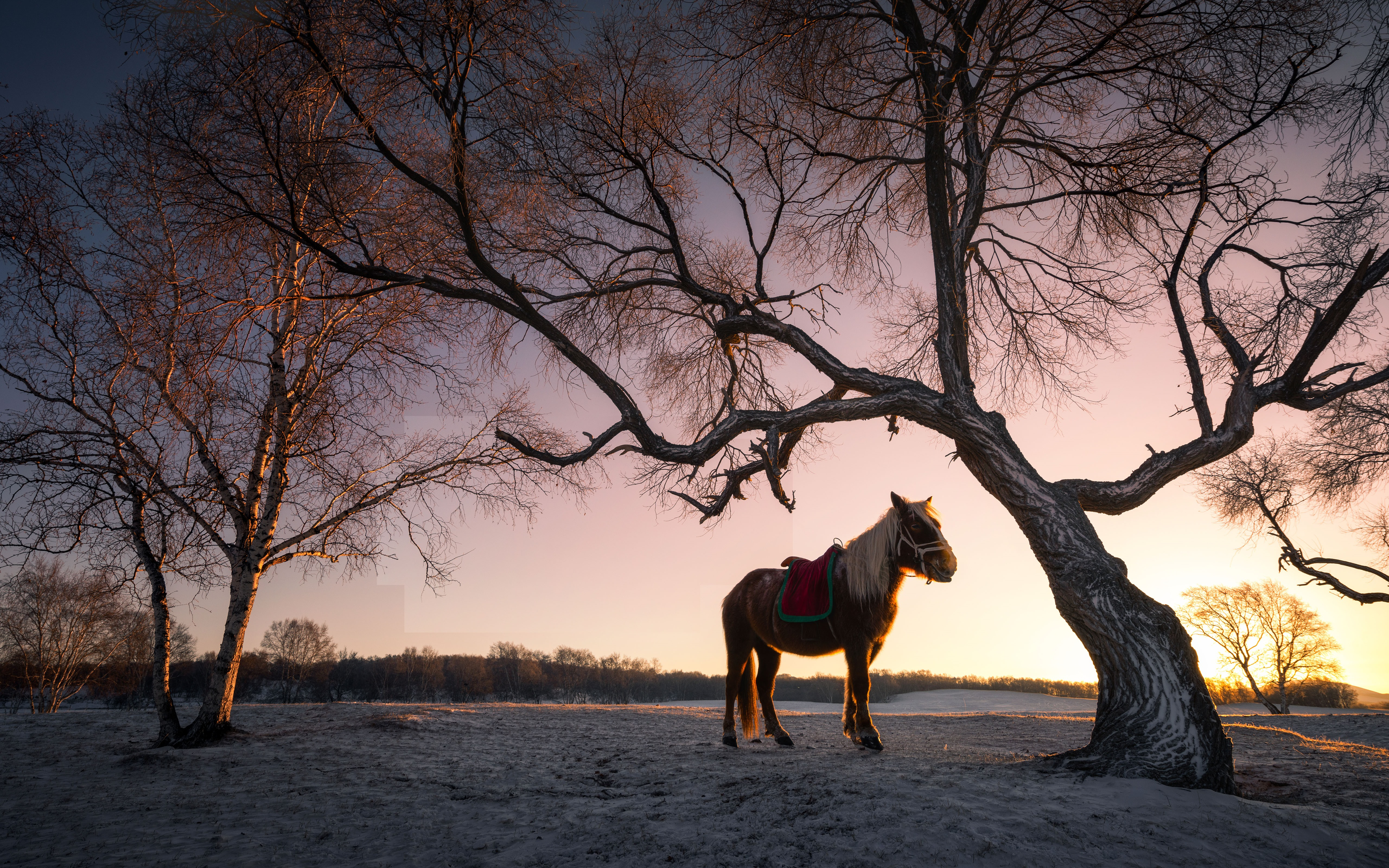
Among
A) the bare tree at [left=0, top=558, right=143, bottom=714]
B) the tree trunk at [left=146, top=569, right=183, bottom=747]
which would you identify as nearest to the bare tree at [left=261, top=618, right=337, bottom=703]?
the bare tree at [left=0, top=558, right=143, bottom=714]

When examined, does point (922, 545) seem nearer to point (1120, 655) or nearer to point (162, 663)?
point (1120, 655)

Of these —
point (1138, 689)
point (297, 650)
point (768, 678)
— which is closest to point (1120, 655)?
point (1138, 689)

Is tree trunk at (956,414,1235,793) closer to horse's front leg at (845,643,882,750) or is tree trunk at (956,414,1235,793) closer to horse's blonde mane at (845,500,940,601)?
Result: horse's blonde mane at (845,500,940,601)

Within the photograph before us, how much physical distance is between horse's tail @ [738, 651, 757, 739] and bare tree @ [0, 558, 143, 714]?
56.9ft

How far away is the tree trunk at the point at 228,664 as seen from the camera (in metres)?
7.91

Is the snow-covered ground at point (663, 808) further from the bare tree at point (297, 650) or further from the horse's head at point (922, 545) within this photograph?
the bare tree at point (297, 650)

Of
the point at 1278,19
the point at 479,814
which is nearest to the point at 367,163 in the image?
the point at 479,814

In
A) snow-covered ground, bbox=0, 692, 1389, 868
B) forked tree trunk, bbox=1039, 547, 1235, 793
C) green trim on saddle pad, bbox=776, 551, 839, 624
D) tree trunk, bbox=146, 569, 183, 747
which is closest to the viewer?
snow-covered ground, bbox=0, 692, 1389, 868

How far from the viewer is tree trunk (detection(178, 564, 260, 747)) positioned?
25.9ft

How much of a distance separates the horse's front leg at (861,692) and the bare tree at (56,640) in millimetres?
18898

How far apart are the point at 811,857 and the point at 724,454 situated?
5.27 meters

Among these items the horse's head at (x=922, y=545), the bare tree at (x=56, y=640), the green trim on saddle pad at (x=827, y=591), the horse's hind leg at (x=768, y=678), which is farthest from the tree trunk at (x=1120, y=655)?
the bare tree at (x=56, y=640)

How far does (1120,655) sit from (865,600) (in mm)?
2120

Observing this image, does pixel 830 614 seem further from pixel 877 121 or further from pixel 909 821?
pixel 877 121
